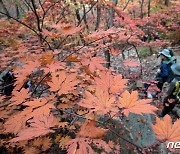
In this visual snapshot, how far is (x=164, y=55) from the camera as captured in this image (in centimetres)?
488

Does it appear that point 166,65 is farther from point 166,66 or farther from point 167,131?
point 167,131

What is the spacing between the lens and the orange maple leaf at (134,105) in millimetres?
1079

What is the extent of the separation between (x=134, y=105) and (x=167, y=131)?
0.75 feet

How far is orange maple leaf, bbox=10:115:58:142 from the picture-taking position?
1.10 metres

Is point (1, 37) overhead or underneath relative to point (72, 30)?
underneath

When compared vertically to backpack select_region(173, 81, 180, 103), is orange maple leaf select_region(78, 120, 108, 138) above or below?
above

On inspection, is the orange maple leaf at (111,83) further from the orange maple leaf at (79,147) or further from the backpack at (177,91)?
the backpack at (177,91)

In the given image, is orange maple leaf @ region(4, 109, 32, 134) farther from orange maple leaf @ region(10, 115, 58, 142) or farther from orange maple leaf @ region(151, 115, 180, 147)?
orange maple leaf @ region(151, 115, 180, 147)

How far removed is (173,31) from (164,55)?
892 cm

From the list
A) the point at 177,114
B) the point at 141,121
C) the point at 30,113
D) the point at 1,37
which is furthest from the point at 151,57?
the point at 30,113

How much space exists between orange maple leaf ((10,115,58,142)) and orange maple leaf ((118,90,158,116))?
48cm

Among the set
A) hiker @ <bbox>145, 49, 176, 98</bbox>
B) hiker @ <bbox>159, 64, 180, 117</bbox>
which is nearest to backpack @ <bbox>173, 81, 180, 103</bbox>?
hiker @ <bbox>159, 64, 180, 117</bbox>

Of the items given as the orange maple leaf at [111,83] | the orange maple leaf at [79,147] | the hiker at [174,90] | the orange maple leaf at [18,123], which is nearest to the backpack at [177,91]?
the hiker at [174,90]

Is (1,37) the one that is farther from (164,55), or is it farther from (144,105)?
(144,105)
